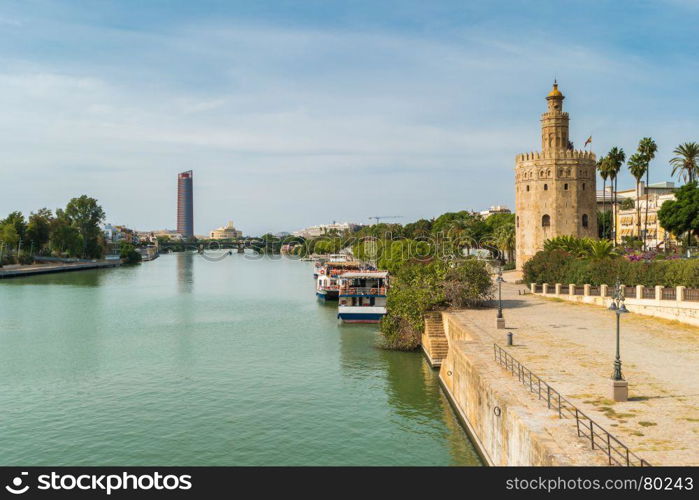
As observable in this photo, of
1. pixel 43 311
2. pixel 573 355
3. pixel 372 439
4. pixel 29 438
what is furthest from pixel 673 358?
pixel 43 311

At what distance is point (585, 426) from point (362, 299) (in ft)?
119

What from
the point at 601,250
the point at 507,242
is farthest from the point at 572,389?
the point at 507,242

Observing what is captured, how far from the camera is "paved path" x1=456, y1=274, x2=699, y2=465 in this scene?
15.0 meters

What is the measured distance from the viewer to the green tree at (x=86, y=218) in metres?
Answer: 157

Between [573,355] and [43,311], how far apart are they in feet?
170

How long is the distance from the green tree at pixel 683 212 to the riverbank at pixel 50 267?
103 metres

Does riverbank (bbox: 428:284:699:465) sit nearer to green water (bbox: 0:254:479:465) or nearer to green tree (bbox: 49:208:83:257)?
green water (bbox: 0:254:479:465)

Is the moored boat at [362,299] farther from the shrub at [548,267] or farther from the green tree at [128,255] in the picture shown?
the green tree at [128,255]

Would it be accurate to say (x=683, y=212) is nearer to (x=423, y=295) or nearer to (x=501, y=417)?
(x=423, y=295)

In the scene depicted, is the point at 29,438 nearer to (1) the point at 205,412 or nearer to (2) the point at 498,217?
(1) the point at 205,412

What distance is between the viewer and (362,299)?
166ft

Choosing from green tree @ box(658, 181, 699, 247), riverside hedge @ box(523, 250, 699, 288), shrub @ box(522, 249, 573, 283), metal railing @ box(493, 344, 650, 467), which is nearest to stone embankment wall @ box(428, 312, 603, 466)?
metal railing @ box(493, 344, 650, 467)

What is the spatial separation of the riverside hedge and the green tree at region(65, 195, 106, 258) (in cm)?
12821

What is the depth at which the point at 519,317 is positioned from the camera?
38375mm
